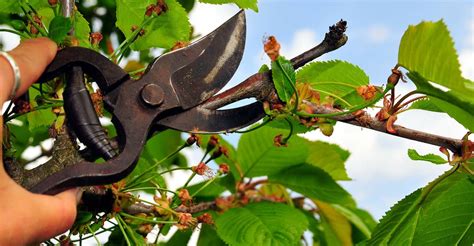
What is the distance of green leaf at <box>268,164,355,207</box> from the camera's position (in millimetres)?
2189

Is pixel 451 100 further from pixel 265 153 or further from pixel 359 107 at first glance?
pixel 265 153

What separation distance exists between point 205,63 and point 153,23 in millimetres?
248

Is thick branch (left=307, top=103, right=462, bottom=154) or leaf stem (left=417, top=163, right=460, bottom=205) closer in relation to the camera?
thick branch (left=307, top=103, right=462, bottom=154)

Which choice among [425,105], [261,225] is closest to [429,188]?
[425,105]

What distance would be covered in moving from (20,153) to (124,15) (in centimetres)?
123

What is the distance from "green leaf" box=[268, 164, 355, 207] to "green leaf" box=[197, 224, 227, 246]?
0.28 meters

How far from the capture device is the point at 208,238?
2350 mm

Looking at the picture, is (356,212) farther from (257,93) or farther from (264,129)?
(257,93)

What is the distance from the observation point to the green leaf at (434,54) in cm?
115

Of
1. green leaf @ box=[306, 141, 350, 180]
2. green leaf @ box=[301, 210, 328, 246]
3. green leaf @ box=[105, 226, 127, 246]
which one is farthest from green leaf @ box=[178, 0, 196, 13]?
green leaf @ box=[105, 226, 127, 246]

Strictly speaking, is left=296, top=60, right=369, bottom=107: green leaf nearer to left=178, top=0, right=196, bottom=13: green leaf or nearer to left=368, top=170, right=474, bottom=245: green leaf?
left=368, top=170, right=474, bottom=245: green leaf

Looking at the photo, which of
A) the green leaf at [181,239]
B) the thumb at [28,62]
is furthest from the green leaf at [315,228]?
the thumb at [28,62]

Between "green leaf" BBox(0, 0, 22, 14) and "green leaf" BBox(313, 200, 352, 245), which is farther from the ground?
"green leaf" BBox(0, 0, 22, 14)

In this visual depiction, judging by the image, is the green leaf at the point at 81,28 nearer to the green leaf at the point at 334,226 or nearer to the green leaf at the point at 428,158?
the green leaf at the point at 428,158
